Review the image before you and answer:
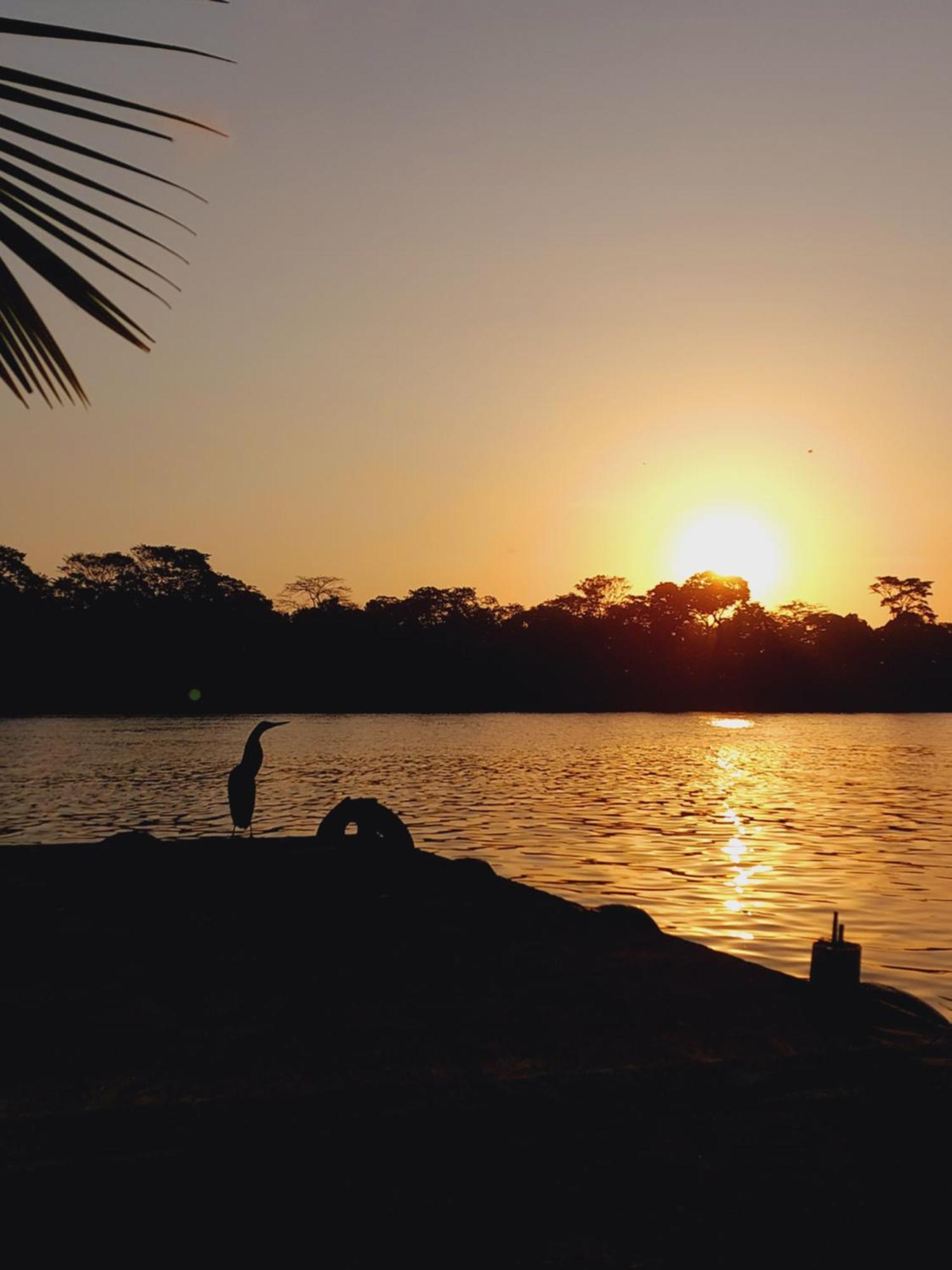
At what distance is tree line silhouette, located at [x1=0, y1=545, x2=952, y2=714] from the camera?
4126 inches

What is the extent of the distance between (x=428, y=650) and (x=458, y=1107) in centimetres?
11685

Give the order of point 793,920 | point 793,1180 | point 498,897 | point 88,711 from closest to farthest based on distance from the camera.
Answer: point 793,1180
point 498,897
point 793,920
point 88,711

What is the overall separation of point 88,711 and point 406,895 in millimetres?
98859

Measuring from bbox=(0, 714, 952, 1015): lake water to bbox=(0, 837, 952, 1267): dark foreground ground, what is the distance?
5.77 m

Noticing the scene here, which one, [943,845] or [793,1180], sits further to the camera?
[943,845]

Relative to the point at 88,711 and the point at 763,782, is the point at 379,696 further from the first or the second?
the point at 763,782

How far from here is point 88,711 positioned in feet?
334

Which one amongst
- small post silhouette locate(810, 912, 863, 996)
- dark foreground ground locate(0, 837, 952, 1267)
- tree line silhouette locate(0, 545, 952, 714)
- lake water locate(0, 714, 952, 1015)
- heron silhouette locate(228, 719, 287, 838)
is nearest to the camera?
dark foreground ground locate(0, 837, 952, 1267)

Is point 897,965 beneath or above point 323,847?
beneath

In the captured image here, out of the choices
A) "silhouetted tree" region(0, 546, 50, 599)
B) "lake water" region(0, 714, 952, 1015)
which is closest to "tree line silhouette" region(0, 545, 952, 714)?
"silhouetted tree" region(0, 546, 50, 599)

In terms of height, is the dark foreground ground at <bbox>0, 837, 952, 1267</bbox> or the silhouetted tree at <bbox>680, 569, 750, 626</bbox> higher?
the silhouetted tree at <bbox>680, 569, 750, 626</bbox>

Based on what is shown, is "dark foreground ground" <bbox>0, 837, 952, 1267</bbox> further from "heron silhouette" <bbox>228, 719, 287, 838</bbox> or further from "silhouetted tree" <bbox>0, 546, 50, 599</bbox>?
"silhouetted tree" <bbox>0, 546, 50, 599</bbox>

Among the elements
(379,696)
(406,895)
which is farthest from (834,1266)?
(379,696)

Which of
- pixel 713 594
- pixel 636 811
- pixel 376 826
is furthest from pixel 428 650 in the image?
pixel 376 826
